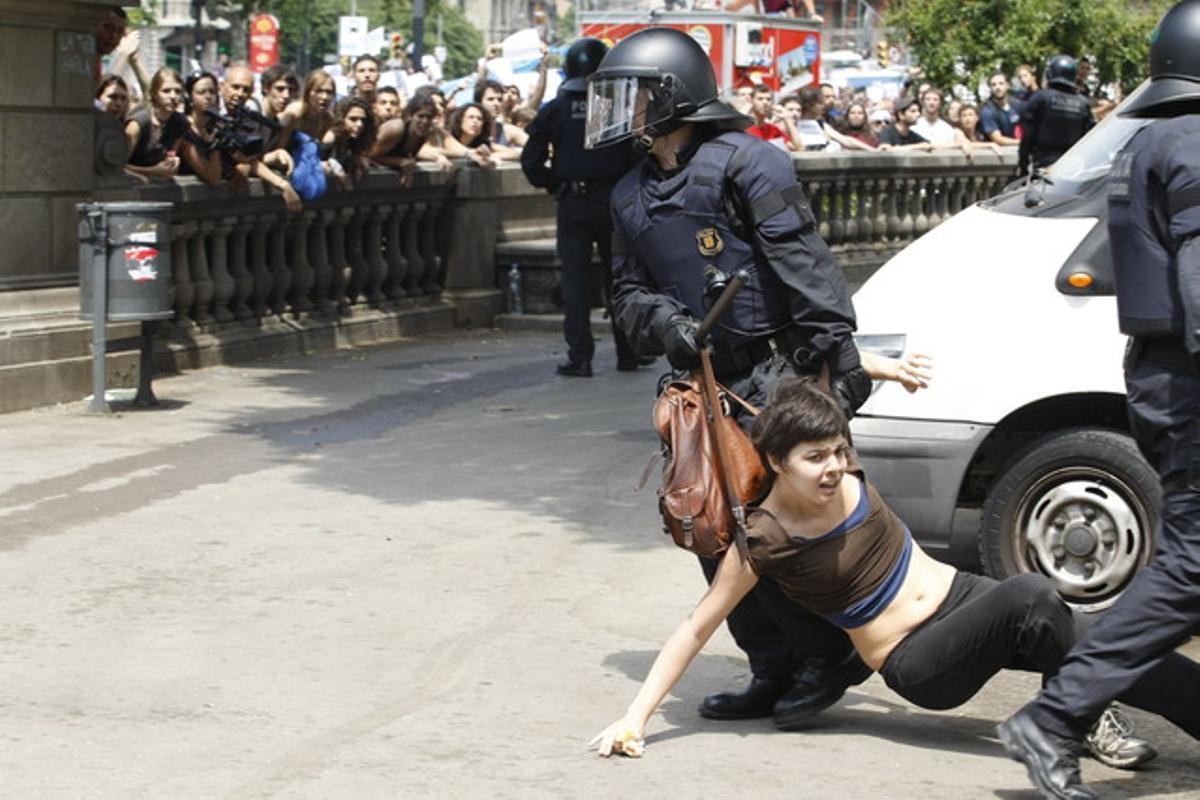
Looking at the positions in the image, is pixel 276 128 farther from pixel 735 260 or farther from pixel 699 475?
pixel 699 475

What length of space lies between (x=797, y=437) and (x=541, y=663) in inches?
63.8

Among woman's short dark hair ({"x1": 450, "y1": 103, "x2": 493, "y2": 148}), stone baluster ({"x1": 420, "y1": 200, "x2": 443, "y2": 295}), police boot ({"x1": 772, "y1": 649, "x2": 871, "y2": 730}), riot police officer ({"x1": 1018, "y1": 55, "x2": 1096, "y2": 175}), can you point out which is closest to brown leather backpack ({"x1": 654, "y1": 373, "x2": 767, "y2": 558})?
police boot ({"x1": 772, "y1": 649, "x2": 871, "y2": 730})

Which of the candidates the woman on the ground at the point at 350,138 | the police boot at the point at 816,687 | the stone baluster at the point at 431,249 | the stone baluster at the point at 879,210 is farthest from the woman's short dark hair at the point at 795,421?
the stone baluster at the point at 879,210

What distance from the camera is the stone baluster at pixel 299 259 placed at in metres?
14.5

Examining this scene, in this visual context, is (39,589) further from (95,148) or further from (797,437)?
(95,148)

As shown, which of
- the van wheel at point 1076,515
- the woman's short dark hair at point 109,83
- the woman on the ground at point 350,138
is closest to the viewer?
the van wheel at point 1076,515

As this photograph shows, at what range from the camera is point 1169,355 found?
5273 millimetres

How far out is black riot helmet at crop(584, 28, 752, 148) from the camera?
5.98 metres

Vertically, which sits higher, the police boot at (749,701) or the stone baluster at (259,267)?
the stone baluster at (259,267)

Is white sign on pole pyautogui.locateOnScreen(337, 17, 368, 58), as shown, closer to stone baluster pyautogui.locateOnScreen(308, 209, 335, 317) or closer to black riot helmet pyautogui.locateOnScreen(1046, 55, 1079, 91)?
black riot helmet pyautogui.locateOnScreen(1046, 55, 1079, 91)

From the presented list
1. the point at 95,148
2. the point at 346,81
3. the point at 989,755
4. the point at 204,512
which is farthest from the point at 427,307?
the point at 346,81

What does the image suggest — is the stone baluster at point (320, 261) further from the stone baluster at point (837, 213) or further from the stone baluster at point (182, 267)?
the stone baluster at point (837, 213)

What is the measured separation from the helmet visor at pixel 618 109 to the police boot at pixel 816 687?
1.51 m

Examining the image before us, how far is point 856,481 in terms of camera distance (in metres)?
5.80
